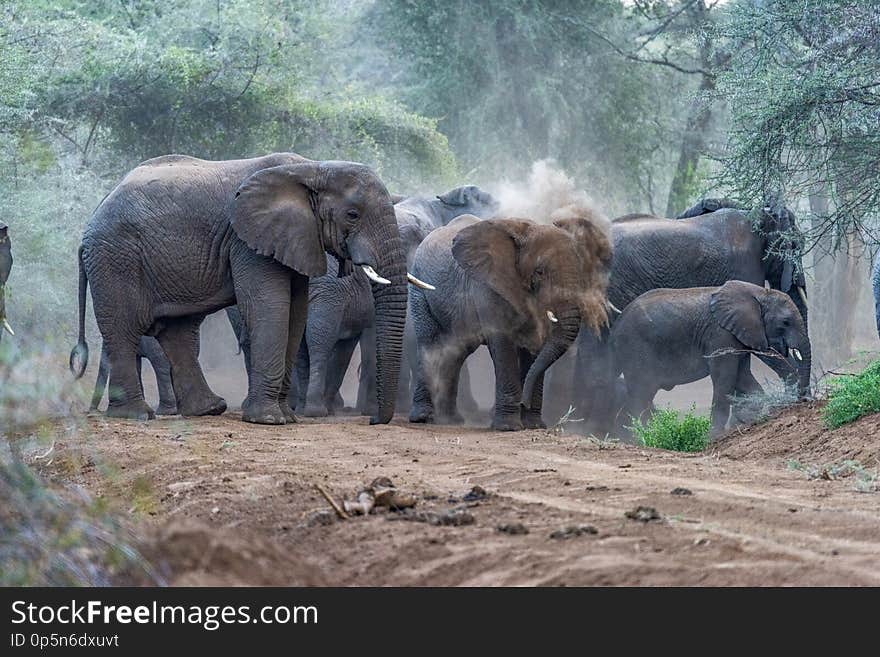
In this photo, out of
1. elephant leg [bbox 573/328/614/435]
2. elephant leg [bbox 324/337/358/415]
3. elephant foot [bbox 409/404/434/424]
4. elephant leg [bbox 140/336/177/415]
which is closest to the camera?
elephant foot [bbox 409/404/434/424]

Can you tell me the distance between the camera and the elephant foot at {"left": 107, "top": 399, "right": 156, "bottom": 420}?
12289mm

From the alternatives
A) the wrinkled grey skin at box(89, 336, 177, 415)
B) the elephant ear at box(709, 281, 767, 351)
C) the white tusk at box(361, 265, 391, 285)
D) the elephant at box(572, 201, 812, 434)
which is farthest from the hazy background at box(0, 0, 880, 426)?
the white tusk at box(361, 265, 391, 285)

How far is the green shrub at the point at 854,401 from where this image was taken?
33.3 feet

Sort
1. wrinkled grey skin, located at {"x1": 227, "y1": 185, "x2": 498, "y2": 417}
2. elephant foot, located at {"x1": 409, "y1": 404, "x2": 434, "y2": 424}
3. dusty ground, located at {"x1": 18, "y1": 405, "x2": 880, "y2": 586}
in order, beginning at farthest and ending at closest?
1. wrinkled grey skin, located at {"x1": 227, "y1": 185, "x2": 498, "y2": 417}
2. elephant foot, located at {"x1": 409, "y1": 404, "x2": 434, "y2": 424}
3. dusty ground, located at {"x1": 18, "y1": 405, "x2": 880, "y2": 586}

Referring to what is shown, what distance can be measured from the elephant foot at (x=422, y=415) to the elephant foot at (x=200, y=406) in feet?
6.27

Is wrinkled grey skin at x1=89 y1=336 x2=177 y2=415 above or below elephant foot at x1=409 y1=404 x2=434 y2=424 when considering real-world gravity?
above

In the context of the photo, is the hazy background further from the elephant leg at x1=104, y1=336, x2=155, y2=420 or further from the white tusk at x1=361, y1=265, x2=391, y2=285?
Answer: the white tusk at x1=361, y1=265, x2=391, y2=285

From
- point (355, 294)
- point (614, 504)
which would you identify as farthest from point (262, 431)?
point (614, 504)

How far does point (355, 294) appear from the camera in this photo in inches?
591

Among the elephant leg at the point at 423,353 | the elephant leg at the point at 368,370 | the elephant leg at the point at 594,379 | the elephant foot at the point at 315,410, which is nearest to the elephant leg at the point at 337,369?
the elephant leg at the point at 368,370

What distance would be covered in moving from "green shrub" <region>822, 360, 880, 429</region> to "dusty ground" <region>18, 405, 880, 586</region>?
20cm

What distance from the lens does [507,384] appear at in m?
12.9

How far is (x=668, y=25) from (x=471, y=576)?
23.2 m

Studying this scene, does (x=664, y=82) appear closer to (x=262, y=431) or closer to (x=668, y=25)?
(x=668, y=25)
